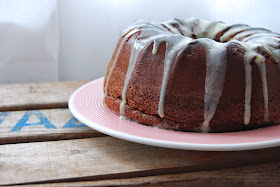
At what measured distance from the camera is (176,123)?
101 cm

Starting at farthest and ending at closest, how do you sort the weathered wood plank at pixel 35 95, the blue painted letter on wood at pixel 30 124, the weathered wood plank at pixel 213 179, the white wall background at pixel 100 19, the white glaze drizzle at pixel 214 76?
1. the white wall background at pixel 100 19
2. the weathered wood plank at pixel 35 95
3. the blue painted letter on wood at pixel 30 124
4. the white glaze drizzle at pixel 214 76
5. the weathered wood plank at pixel 213 179

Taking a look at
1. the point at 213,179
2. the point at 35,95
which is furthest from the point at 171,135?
the point at 35,95

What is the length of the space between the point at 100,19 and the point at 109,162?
1236mm

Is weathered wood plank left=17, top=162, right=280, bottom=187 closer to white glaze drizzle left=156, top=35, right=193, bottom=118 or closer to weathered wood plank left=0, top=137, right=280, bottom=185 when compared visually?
weathered wood plank left=0, top=137, right=280, bottom=185

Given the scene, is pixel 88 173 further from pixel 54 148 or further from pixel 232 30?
pixel 232 30

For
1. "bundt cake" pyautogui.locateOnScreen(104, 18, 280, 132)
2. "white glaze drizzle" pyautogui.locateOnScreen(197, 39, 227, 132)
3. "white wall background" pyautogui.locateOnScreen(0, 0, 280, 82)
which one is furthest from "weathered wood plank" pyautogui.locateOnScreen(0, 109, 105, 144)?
"white wall background" pyautogui.locateOnScreen(0, 0, 280, 82)

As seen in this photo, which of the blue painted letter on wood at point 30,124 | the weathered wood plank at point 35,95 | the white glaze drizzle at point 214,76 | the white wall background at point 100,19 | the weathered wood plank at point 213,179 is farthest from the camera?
the white wall background at point 100,19

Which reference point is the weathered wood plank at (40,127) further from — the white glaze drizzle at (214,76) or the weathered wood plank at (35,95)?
the white glaze drizzle at (214,76)

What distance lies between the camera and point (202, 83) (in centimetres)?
97

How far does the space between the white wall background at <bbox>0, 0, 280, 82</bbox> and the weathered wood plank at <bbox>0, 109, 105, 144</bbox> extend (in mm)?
743

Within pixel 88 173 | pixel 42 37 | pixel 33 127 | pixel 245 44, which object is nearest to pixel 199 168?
pixel 88 173

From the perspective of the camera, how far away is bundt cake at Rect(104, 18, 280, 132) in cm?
97

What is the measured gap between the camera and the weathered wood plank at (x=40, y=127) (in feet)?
3.47

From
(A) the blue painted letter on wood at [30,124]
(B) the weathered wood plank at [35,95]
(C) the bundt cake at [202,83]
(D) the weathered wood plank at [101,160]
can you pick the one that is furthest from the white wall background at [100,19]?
(D) the weathered wood plank at [101,160]
